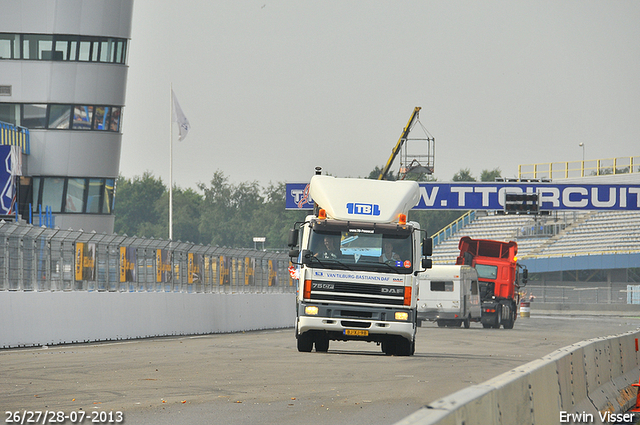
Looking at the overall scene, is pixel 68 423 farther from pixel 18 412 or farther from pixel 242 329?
pixel 242 329

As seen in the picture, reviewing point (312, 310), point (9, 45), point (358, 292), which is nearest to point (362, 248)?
point (358, 292)

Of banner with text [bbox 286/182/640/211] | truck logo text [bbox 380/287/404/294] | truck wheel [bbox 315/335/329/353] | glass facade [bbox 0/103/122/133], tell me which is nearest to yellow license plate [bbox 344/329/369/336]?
truck logo text [bbox 380/287/404/294]

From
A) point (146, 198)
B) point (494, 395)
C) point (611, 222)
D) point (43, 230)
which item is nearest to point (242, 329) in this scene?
point (43, 230)

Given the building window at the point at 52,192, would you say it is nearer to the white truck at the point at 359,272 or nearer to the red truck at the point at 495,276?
the red truck at the point at 495,276

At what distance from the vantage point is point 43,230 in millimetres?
21766

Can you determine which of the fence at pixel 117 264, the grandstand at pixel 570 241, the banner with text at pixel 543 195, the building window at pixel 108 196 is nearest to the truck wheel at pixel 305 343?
the fence at pixel 117 264

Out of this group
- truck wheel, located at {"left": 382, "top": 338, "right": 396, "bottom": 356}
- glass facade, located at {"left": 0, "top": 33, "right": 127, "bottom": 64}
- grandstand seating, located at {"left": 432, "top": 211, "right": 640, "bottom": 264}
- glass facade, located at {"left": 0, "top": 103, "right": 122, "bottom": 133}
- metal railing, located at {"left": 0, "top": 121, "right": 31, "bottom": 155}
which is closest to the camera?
truck wheel, located at {"left": 382, "top": 338, "right": 396, "bottom": 356}

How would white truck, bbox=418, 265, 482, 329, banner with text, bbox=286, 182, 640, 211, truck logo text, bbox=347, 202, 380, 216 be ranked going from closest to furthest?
truck logo text, bbox=347, 202, 380, 216 → white truck, bbox=418, 265, 482, 329 → banner with text, bbox=286, 182, 640, 211

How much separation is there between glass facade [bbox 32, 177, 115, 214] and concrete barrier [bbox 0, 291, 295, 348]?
15.3 m

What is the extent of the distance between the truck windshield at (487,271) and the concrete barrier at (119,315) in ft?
36.9

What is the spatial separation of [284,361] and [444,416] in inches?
500

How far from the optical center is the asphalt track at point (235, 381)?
10.2 m

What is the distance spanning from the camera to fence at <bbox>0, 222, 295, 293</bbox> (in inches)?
818

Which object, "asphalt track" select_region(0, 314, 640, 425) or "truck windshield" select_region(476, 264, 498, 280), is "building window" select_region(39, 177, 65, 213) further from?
"asphalt track" select_region(0, 314, 640, 425)
